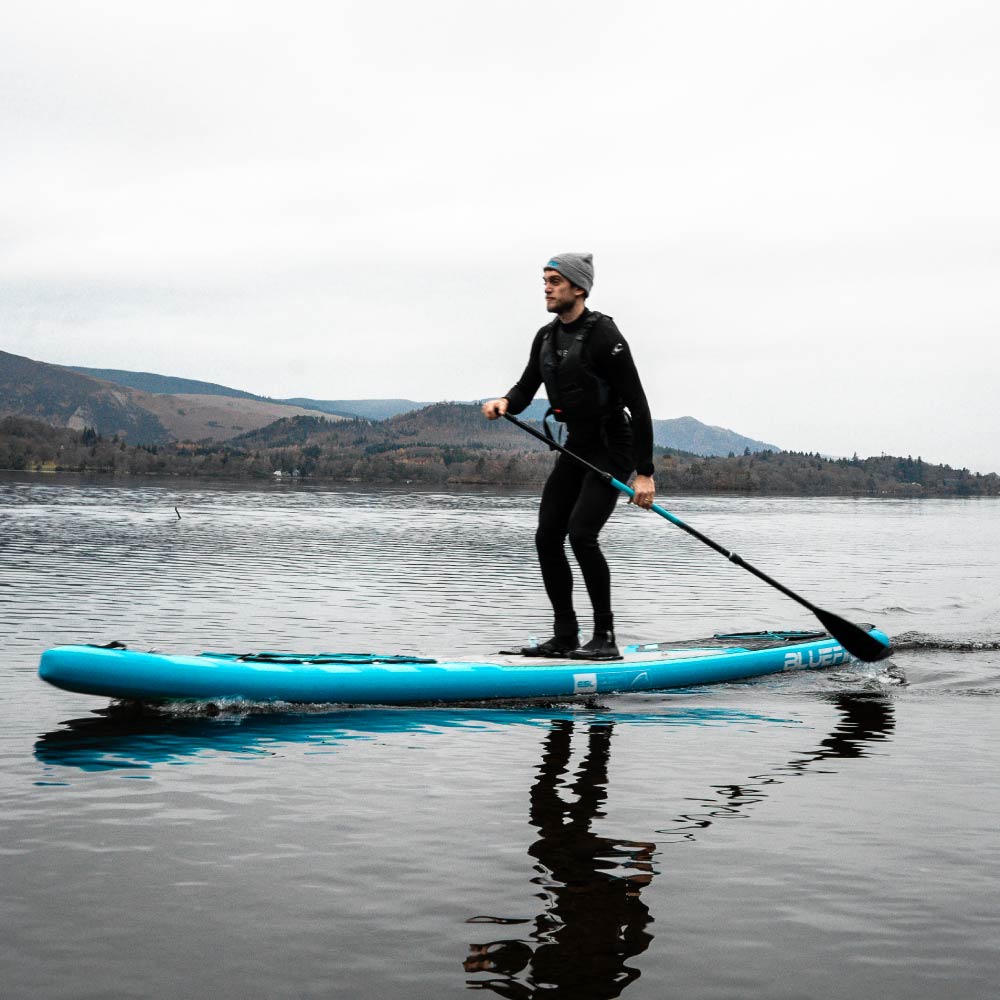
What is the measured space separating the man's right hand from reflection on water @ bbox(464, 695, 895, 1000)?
2.63 meters

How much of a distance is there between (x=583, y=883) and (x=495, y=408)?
4.78 meters

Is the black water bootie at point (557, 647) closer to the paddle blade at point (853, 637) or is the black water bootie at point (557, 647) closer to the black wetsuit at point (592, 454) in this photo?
the black wetsuit at point (592, 454)

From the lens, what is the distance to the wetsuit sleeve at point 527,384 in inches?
364

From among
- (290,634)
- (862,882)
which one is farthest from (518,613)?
(862,882)

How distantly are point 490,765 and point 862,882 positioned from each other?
2.64m

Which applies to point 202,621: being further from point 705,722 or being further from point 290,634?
point 705,722

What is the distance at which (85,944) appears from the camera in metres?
4.08

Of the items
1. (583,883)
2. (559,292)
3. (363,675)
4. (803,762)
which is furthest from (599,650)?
(583,883)

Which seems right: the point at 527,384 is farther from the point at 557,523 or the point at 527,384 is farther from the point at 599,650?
the point at 599,650

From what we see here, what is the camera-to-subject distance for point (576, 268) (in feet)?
28.5

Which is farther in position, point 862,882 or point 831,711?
point 831,711

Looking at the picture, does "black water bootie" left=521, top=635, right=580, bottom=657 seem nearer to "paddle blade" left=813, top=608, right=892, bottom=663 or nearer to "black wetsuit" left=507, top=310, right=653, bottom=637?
"black wetsuit" left=507, top=310, right=653, bottom=637

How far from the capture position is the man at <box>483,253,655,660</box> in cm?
871

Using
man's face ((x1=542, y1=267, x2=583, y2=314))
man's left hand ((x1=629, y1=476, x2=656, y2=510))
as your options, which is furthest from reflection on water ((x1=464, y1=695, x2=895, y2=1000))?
man's face ((x1=542, y1=267, x2=583, y2=314))
